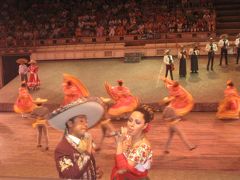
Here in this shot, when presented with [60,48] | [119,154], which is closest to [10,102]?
[60,48]

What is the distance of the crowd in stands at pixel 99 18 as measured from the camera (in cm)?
1909

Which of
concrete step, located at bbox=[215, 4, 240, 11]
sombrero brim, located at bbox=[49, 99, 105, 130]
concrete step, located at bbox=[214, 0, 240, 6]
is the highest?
concrete step, located at bbox=[214, 0, 240, 6]

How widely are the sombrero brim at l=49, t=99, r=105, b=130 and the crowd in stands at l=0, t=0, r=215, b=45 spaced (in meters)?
15.4

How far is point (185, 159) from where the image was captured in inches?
301

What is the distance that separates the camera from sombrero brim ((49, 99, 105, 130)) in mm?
3439

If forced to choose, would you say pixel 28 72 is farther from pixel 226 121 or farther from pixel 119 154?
pixel 119 154

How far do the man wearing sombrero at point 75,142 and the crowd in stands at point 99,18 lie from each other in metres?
15.6

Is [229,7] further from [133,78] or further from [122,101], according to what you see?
[122,101]

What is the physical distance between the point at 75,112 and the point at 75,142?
25 cm

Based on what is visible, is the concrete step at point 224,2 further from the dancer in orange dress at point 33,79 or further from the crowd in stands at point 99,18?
the dancer in orange dress at point 33,79

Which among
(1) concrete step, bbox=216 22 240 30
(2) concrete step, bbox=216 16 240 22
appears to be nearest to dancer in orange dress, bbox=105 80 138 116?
(1) concrete step, bbox=216 22 240 30

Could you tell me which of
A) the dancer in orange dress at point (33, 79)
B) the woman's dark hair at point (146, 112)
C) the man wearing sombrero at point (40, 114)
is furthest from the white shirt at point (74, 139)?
the dancer in orange dress at point (33, 79)

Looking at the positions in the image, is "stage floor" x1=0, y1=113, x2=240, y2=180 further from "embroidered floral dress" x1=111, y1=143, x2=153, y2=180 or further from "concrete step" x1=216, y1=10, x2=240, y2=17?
"concrete step" x1=216, y1=10, x2=240, y2=17

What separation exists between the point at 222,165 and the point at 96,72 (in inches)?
372
